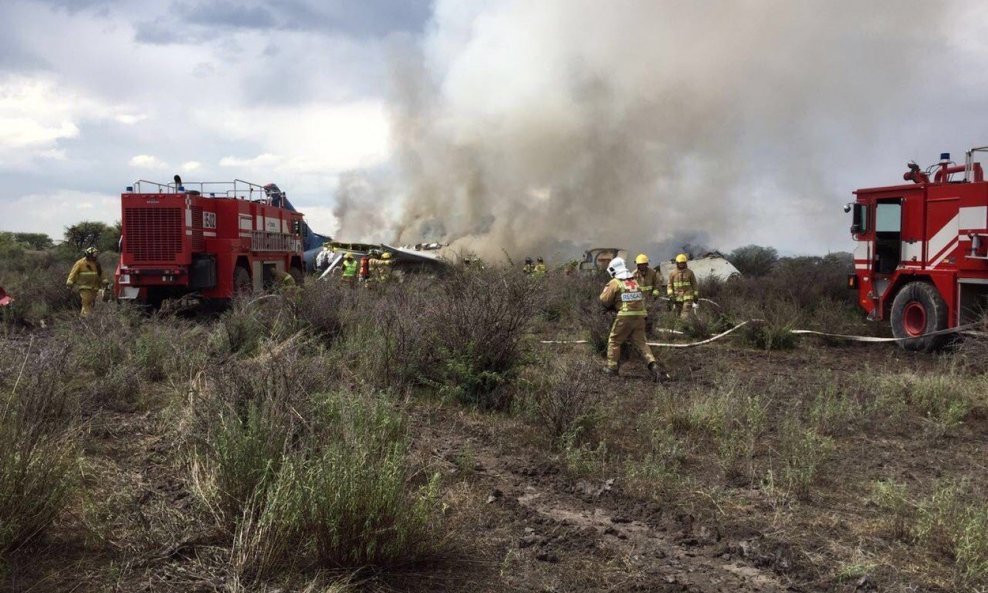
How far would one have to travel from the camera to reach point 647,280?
11.9 metres

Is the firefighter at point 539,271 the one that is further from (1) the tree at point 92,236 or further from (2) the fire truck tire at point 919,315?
→ (1) the tree at point 92,236

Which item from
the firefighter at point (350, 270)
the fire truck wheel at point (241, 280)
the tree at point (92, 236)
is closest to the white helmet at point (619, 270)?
the fire truck wheel at point (241, 280)

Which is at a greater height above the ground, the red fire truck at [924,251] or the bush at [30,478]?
the red fire truck at [924,251]

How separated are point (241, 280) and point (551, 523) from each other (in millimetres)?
11967

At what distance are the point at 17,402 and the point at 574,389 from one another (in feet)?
12.3

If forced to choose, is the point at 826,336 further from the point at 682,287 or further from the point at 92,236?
the point at 92,236

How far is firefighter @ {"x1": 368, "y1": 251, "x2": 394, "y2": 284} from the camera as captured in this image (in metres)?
16.1

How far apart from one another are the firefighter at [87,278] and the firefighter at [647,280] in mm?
9564

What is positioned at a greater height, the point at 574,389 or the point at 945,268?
the point at 945,268

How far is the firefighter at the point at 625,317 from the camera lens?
28.6 ft

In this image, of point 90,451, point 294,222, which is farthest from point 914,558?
point 294,222

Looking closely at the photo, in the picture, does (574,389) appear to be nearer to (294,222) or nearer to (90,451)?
(90,451)

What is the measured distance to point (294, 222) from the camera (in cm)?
1867

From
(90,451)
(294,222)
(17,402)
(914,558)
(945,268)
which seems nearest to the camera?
(914,558)
